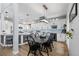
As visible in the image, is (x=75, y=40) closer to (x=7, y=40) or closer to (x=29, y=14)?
(x=29, y=14)

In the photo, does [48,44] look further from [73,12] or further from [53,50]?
Result: [73,12]

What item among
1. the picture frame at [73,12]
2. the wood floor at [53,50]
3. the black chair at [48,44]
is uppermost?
the picture frame at [73,12]

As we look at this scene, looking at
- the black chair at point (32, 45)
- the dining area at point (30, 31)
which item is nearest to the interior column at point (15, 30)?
the dining area at point (30, 31)

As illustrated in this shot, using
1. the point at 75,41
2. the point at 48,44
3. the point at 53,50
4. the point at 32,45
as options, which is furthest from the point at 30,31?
the point at 75,41

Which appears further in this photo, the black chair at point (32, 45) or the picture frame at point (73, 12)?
the black chair at point (32, 45)

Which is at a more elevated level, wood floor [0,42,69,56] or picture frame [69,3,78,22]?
picture frame [69,3,78,22]

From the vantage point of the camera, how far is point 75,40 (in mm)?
1996

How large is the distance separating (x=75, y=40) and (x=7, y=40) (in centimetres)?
112

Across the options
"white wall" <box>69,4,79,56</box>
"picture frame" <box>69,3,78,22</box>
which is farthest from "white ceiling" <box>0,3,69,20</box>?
"white wall" <box>69,4,79,56</box>

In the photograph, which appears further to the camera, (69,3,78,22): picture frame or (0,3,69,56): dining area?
(0,3,69,56): dining area

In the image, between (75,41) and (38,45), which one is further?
(38,45)

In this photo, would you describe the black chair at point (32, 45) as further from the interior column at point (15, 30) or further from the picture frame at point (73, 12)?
the picture frame at point (73, 12)

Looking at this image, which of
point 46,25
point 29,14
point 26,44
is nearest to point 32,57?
point 26,44

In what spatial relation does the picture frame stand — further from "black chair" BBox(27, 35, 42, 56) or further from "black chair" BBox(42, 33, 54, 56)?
"black chair" BBox(27, 35, 42, 56)
